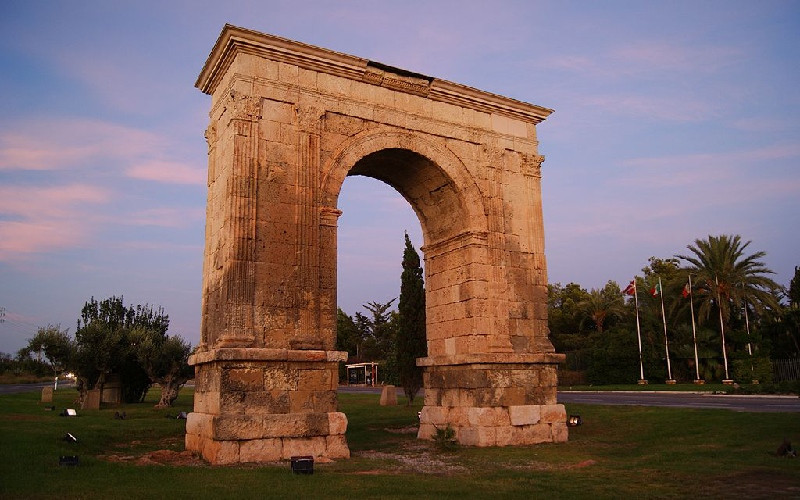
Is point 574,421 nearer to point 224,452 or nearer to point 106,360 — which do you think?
point 224,452

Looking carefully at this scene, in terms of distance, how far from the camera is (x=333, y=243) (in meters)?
12.1

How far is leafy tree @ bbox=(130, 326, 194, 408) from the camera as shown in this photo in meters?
24.0

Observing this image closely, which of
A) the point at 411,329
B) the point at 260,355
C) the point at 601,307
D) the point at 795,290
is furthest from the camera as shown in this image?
the point at 601,307

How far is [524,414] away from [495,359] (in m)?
1.36

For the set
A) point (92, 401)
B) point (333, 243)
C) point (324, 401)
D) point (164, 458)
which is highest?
point (333, 243)

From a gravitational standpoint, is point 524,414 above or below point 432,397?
below

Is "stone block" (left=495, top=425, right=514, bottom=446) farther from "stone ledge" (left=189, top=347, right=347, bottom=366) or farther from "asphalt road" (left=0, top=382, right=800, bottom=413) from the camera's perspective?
"asphalt road" (left=0, top=382, right=800, bottom=413)

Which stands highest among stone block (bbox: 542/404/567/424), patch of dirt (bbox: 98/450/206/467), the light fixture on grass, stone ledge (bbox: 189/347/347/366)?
stone ledge (bbox: 189/347/347/366)

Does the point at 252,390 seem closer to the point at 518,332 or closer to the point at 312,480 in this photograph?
the point at 312,480

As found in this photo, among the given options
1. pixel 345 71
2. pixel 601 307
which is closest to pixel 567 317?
pixel 601 307

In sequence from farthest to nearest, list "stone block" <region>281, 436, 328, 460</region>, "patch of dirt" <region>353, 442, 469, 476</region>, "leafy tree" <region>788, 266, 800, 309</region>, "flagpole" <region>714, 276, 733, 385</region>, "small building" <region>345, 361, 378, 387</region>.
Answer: "small building" <region>345, 361, 378, 387</region>
"leafy tree" <region>788, 266, 800, 309</region>
"flagpole" <region>714, 276, 733, 385</region>
"stone block" <region>281, 436, 328, 460</region>
"patch of dirt" <region>353, 442, 469, 476</region>

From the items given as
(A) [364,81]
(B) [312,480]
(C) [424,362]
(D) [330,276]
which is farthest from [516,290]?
(B) [312,480]

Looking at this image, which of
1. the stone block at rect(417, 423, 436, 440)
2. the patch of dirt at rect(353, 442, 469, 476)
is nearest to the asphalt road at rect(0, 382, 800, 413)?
the stone block at rect(417, 423, 436, 440)

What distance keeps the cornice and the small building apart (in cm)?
3708
